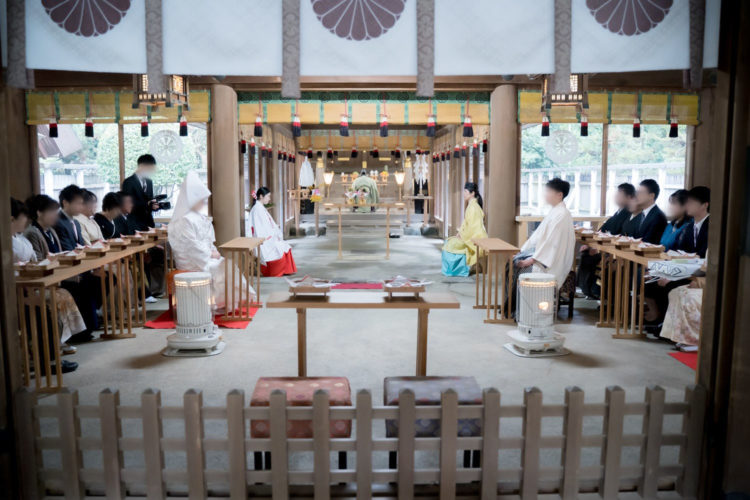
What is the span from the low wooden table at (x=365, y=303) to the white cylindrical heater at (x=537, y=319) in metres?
1.32

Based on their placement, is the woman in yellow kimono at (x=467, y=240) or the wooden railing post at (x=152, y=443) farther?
the woman in yellow kimono at (x=467, y=240)

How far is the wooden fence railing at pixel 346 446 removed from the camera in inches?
101

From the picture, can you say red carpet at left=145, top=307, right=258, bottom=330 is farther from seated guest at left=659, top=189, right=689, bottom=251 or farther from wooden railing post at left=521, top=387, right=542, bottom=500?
seated guest at left=659, top=189, right=689, bottom=251

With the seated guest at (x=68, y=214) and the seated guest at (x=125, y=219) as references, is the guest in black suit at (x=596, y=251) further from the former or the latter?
the seated guest at (x=68, y=214)

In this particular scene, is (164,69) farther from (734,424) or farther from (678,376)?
(678,376)

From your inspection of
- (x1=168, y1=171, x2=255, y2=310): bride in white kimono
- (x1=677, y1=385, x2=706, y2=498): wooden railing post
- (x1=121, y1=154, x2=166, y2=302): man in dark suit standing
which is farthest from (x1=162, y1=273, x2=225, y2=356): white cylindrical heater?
(x1=677, y1=385, x2=706, y2=498): wooden railing post

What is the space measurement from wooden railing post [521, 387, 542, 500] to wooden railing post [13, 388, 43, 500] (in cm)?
217

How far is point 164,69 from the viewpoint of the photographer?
292 centimetres

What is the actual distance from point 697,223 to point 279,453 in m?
5.40

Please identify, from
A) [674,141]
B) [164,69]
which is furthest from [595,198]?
[164,69]

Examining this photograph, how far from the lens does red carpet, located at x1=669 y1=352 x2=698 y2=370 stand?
17.7ft

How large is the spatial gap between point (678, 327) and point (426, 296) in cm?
278

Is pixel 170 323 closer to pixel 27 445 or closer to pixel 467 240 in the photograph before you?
pixel 27 445

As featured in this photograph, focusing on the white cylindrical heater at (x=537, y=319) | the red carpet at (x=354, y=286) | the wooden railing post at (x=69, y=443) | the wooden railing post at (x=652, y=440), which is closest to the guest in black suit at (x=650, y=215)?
the white cylindrical heater at (x=537, y=319)
